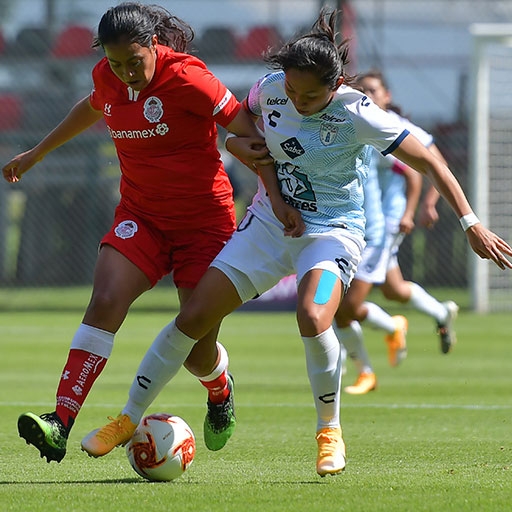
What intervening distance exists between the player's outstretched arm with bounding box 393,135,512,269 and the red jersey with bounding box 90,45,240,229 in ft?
2.88

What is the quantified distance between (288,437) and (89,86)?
479 inches

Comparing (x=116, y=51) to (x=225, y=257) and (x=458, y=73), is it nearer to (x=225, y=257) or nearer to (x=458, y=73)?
(x=225, y=257)

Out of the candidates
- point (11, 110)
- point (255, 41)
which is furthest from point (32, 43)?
point (255, 41)

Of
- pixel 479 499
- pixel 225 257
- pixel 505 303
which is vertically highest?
pixel 225 257

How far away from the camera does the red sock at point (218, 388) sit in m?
6.04

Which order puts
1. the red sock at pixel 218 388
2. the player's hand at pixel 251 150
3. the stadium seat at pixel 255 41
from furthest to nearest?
the stadium seat at pixel 255 41 → the red sock at pixel 218 388 → the player's hand at pixel 251 150

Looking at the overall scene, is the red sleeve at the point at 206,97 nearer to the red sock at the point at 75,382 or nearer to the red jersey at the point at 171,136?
the red jersey at the point at 171,136

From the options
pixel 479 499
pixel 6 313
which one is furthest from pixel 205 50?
pixel 479 499

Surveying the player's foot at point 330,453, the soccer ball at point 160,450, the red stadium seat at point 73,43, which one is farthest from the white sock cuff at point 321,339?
the red stadium seat at point 73,43

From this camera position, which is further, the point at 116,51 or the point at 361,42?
the point at 361,42

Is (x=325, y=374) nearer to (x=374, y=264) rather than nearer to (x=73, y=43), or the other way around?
(x=374, y=264)

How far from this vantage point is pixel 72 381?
530 centimetres

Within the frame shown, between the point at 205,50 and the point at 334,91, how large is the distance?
42.1 ft

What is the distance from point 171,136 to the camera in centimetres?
562
